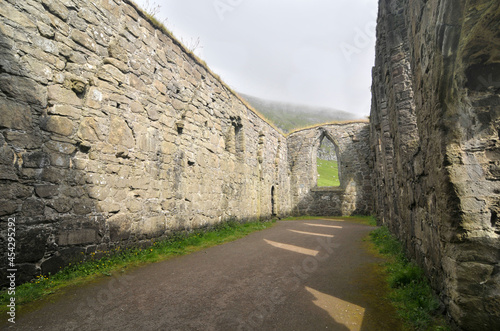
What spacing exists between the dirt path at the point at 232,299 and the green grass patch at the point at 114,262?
0.32 m

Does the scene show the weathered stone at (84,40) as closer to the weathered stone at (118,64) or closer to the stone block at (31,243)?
the weathered stone at (118,64)

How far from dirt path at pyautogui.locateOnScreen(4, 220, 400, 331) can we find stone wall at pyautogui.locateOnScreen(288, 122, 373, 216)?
11.8 meters

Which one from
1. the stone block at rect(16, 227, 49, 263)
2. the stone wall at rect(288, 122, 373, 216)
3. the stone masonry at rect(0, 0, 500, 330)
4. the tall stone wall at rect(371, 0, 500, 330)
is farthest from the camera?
the stone wall at rect(288, 122, 373, 216)

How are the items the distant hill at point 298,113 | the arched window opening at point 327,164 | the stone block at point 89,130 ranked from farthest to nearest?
the distant hill at point 298,113
the arched window opening at point 327,164
the stone block at point 89,130

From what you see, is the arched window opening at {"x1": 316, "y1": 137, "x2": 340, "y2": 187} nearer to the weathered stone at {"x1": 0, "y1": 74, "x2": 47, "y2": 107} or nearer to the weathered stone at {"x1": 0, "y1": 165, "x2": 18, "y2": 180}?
the weathered stone at {"x1": 0, "y1": 74, "x2": 47, "y2": 107}

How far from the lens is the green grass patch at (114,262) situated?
10.7 ft

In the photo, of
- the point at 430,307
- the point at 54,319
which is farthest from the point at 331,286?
the point at 54,319

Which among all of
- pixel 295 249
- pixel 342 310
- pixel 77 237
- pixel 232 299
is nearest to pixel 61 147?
pixel 77 237

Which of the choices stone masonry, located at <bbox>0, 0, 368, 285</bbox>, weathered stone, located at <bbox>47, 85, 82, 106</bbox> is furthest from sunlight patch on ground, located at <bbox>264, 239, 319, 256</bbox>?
weathered stone, located at <bbox>47, 85, 82, 106</bbox>

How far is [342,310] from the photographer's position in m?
2.83

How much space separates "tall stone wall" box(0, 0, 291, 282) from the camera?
12.0ft

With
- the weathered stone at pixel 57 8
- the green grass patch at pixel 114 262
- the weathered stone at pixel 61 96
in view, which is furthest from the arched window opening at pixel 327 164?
the weathered stone at pixel 57 8

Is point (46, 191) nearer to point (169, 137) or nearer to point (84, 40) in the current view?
point (84, 40)

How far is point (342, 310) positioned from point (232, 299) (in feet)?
4.27
